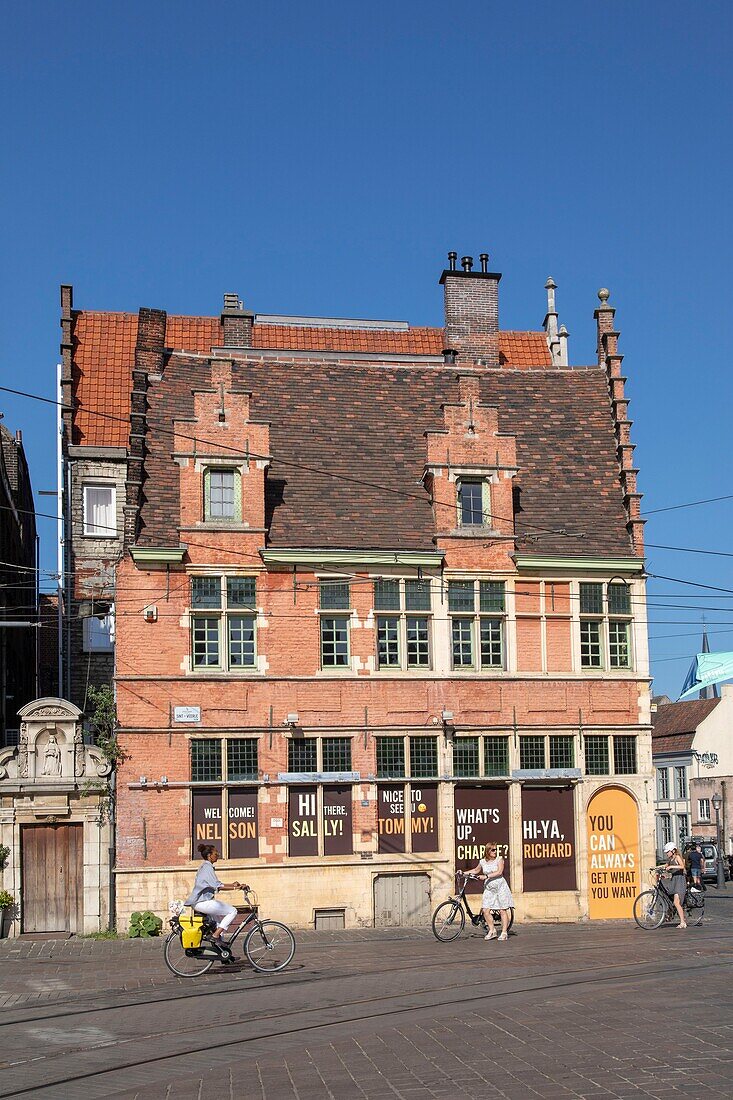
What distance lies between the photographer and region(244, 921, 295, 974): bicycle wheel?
20.4 metres

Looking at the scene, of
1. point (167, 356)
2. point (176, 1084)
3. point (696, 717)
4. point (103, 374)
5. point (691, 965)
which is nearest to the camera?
point (176, 1084)

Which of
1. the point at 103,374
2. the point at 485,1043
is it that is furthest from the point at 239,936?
the point at 103,374

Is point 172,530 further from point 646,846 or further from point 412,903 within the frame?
point 646,846

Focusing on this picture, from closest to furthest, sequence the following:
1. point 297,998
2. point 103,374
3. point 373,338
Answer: point 297,998, point 103,374, point 373,338

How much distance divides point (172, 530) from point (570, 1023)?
18520 millimetres

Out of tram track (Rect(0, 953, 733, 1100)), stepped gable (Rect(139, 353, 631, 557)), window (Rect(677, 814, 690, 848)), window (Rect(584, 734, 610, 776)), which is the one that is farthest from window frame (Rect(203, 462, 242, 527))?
window (Rect(677, 814, 690, 848))

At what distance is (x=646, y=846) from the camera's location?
3186 centimetres

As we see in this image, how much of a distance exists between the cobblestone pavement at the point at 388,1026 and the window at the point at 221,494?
10845mm

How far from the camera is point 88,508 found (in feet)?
139

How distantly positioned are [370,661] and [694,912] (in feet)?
29.7

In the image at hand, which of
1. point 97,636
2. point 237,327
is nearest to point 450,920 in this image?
point 97,636

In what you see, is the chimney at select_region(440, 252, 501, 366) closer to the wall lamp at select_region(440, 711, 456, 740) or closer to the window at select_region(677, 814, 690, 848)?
the wall lamp at select_region(440, 711, 456, 740)

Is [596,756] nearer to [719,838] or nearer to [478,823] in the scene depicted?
[478,823]

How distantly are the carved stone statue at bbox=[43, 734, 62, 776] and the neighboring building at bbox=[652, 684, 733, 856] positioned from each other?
50.2 m
